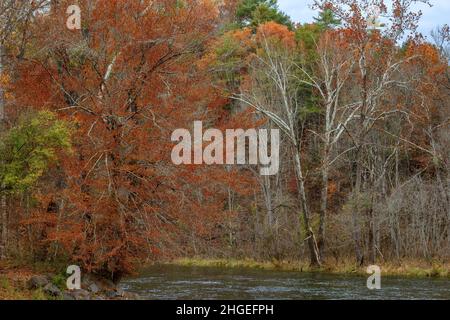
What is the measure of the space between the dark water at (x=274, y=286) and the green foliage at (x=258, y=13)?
84.4 ft

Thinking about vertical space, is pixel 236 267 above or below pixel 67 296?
below

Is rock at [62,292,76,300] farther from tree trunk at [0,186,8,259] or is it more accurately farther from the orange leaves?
the orange leaves

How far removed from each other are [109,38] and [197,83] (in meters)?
3.51

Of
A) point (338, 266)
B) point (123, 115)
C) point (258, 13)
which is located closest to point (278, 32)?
point (258, 13)

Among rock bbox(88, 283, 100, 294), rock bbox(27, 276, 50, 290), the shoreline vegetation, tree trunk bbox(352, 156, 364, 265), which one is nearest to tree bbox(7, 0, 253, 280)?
rock bbox(88, 283, 100, 294)

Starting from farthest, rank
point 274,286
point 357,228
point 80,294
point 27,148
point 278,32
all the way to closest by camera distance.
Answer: point 278,32 → point 357,228 → point 274,286 → point 80,294 → point 27,148

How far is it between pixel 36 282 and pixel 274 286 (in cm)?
997

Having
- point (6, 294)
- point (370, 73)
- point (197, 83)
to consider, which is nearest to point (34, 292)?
point (6, 294)

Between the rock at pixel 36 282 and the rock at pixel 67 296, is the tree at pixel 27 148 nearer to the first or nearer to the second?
the rock at pixel 36 282

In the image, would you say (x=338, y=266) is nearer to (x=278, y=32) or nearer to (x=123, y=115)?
(x=123, y=115)

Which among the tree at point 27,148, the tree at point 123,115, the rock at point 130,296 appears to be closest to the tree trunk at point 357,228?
the tree at point 123,115

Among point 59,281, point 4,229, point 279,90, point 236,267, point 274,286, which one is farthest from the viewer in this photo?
point 279,90

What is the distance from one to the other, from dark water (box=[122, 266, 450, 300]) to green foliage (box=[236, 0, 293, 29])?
84.4ft

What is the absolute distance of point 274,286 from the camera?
23.5m
